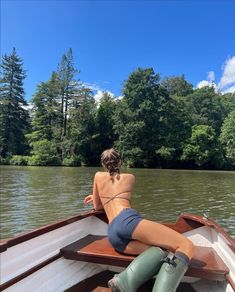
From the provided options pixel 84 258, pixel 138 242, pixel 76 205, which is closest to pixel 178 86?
pixel 76 205

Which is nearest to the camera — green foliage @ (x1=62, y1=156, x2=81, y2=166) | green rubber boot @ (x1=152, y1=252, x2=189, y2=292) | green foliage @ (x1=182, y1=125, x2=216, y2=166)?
green rubber boot @ (x1=152, y1=252, x2=189, y2=292)

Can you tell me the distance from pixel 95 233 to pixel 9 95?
1902 inches

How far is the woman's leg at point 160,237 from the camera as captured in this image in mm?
2738

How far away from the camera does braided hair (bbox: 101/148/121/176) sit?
10.1 ft

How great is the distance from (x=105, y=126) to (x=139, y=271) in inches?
1687

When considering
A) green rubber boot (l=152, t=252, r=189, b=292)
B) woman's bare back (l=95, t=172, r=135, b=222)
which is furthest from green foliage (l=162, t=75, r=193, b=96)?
green rubber boot (l=152, t=252, r=189, b=292)

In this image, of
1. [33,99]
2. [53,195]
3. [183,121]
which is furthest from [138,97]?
[53,195]

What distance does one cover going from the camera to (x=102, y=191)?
3.14 meters

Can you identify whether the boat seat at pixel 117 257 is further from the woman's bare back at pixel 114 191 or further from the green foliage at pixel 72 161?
the green foliage at pixel 72 161

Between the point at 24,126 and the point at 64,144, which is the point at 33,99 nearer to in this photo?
the point at 24,126

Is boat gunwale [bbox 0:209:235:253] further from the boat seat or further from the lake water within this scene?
the lake water

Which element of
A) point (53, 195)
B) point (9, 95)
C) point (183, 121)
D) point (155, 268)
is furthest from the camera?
point (9, 95)

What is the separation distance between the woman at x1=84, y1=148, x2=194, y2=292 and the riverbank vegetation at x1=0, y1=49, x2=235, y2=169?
37.2 m

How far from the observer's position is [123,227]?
2799mm
